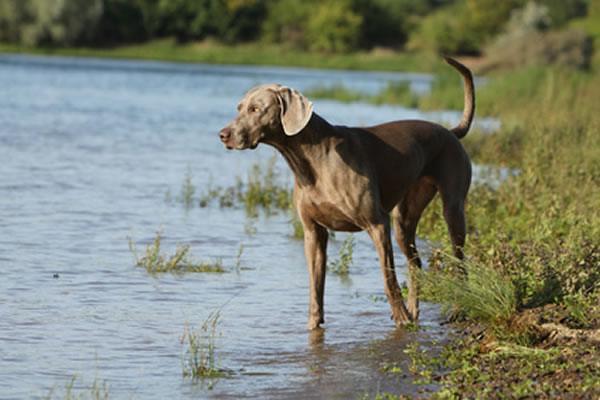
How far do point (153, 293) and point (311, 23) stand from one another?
2751 inches

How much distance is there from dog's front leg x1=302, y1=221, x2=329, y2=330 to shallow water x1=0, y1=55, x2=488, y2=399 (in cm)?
14

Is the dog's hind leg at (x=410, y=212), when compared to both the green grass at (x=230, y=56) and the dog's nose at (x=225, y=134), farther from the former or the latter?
the green grass at (x=230, y=56)

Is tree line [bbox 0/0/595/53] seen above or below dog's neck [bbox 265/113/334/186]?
below

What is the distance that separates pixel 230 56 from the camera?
2667 inches

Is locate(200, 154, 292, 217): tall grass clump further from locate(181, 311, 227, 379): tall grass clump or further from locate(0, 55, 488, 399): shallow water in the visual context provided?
locate(181, 311, 227, 379): tall grass clump

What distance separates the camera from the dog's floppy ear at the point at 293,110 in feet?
26.3

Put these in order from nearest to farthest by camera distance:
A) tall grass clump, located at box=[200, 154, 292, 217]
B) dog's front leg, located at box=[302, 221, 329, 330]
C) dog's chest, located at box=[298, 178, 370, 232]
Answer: dog's chest, located at box=[298, 178, 370, 232] < dog's front leg, located at box=[302, 221, 329, 330] < tall grass clump, located at box=[200, 154, 292, 217]

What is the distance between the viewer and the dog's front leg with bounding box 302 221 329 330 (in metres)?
8.65

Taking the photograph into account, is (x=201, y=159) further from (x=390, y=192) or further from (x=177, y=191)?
(x=390, y=192)

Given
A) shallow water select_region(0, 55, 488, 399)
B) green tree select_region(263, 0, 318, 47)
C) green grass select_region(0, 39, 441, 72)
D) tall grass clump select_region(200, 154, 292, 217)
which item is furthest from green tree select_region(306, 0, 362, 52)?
tall grass clump select_region(200, 154, 292, 217)

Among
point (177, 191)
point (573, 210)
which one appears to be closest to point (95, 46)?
point (177, 191)

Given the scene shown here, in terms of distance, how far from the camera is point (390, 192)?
876 cm

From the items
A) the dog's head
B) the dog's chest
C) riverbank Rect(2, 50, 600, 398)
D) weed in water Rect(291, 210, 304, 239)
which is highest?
the dog's head

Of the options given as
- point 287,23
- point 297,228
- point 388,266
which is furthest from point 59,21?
point 388,266
